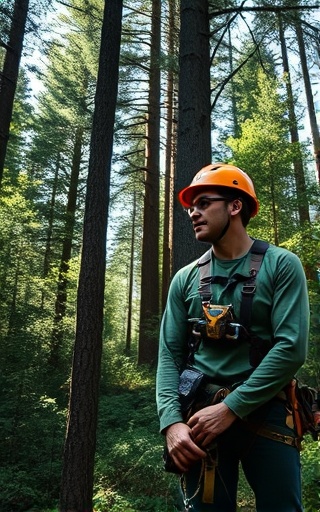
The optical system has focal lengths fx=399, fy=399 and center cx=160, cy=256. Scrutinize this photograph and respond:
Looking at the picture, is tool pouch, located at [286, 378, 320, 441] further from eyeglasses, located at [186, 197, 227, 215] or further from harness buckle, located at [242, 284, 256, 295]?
eyeglasses, located at [186, 197, 227, 215]

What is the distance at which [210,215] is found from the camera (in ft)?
7.08

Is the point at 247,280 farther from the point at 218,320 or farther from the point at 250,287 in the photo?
the point at 218,320

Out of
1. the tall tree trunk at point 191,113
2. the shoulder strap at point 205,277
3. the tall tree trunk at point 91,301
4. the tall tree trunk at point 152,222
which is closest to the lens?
the shoulder strap at point 205,277

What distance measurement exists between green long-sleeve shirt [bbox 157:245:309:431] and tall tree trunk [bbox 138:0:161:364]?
1295cm

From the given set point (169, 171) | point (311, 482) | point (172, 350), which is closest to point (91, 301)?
point (311, 482)

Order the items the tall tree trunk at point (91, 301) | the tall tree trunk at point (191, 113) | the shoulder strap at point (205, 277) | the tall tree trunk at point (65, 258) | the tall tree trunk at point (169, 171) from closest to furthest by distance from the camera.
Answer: the shoulder strap at point (205, 277) < the tall tree trunk at point (191, 113) < the tall tree trunk at point (91, 301) < the tall tree trunk at point (65, 258) < the tall tree trunk at point (169, 171)

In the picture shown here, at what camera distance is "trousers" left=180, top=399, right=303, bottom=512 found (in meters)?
1.77

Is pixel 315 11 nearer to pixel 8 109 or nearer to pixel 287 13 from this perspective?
pixel 287 13

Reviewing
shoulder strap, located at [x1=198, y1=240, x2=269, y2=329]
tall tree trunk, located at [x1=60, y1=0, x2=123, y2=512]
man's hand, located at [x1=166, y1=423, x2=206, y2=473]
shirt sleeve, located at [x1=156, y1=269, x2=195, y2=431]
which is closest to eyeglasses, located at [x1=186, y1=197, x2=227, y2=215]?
shoulder strap, located at [x1=198, y1=240, x2=269, y2=329]

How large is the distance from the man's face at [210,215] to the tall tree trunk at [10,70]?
8812 millimetres

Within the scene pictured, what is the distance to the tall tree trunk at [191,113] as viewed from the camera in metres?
4.84

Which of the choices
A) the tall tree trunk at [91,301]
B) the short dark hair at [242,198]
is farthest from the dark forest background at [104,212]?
the short dark hair at [242,198]

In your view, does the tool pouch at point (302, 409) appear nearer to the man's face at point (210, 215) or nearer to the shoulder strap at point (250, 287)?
the shoulder strap at point (250, 287)

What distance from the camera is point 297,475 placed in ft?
5.90
